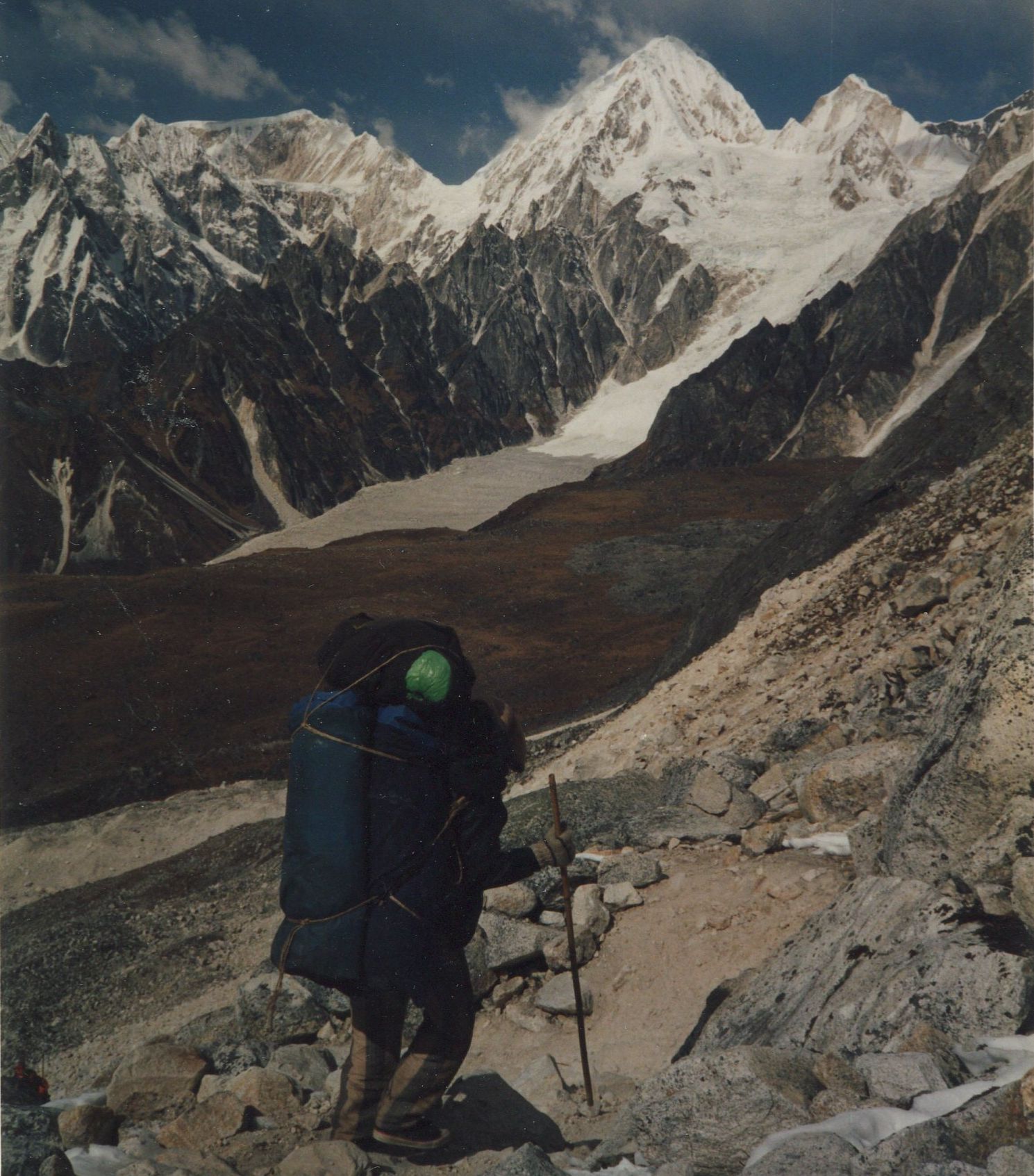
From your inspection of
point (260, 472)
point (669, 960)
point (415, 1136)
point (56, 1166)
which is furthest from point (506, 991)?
point (260, 472)

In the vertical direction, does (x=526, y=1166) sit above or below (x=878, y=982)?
below

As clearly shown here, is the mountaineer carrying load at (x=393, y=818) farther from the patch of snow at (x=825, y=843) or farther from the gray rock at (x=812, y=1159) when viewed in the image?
the patch of snow at (x=825, y=843)

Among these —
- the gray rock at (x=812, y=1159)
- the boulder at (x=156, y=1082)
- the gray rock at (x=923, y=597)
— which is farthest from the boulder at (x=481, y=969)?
the gray rock at (x=923, y=597)

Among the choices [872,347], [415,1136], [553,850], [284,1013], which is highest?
[872,347]

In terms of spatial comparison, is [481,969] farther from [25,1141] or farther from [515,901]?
[25,1141]

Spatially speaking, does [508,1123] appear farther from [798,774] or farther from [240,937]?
[240,937]

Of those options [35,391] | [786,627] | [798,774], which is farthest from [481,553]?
[35,391]

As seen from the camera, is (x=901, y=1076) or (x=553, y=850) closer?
(x=901, y=1076)
